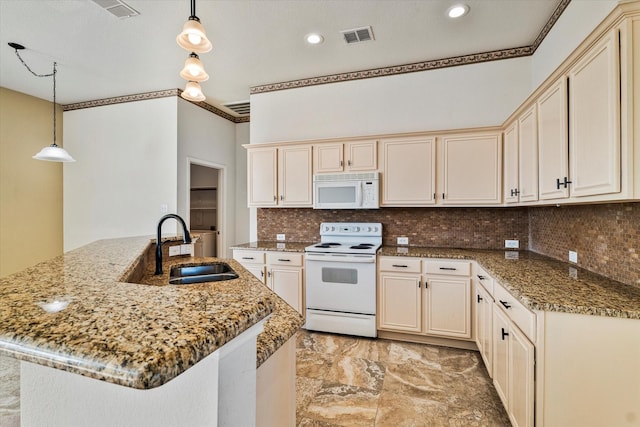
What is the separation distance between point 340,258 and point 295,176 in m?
1.18

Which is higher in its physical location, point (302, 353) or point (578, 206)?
point (578, 206)

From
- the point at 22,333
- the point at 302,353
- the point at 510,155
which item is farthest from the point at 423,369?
the point at 22,333

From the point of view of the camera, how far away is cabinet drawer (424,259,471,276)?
2.77 meters

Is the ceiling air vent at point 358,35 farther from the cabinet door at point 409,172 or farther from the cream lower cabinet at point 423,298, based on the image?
the cream lower cabinet at point 423,298

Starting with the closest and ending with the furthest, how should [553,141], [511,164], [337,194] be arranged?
[553,141] < [511,164] < [337,194]

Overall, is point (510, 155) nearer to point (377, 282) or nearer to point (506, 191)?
point (506, 191)

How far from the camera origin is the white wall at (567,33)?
196 centimetres

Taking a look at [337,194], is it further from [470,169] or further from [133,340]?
[133,340]

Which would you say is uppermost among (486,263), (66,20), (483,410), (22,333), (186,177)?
(66,20)

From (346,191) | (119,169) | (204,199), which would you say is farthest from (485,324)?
(204,199)

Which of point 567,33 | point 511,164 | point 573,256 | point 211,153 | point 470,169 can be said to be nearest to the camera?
point 573,256

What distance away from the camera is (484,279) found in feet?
7.75

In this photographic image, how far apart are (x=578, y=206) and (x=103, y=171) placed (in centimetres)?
562

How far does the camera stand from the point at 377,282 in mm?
3047
